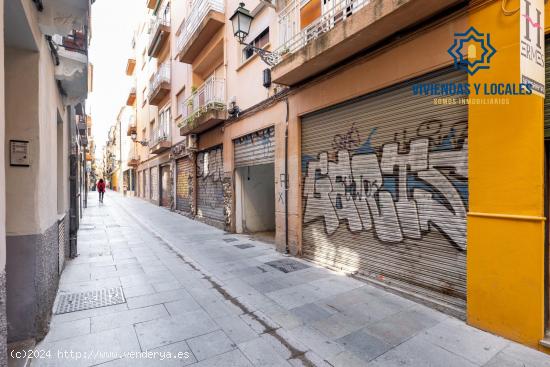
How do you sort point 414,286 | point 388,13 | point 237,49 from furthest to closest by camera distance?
1. point 237,49
2. point 414,286
3. point 388,13

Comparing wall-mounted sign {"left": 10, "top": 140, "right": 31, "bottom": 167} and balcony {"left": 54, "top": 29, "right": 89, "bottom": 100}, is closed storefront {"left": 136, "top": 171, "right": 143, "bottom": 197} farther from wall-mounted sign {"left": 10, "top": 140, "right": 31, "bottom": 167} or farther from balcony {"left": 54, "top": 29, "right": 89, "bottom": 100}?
wall-mounted sign {"left": 10, "top": 140, "right": 31, "bottom": 167}

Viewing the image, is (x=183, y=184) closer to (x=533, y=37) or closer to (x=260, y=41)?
(x=260, y=41)

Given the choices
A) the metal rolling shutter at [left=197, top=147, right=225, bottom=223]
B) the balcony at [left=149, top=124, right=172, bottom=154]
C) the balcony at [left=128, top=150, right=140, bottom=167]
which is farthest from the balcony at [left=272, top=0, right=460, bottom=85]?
the balcony at [left=128, top=150, right=140, bottom=167]

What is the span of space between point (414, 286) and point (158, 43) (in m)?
18.6

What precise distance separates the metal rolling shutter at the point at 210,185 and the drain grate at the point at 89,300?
5.86m

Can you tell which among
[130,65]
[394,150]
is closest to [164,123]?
[130,65]

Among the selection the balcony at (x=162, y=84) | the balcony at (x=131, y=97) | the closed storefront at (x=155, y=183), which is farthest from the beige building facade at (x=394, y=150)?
the balcony at (x=131, y=97)

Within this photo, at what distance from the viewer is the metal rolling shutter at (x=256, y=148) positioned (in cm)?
770

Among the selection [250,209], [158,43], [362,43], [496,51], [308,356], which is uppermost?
[158,43]

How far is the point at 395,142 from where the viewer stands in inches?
178

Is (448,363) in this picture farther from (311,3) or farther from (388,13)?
(311,3)

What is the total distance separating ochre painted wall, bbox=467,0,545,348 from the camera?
2.94 meters

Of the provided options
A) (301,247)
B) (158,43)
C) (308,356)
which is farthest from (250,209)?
(158,43)

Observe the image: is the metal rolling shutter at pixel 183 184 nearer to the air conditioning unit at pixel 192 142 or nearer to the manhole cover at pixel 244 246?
the air conditioning unit at pixel 192 142
